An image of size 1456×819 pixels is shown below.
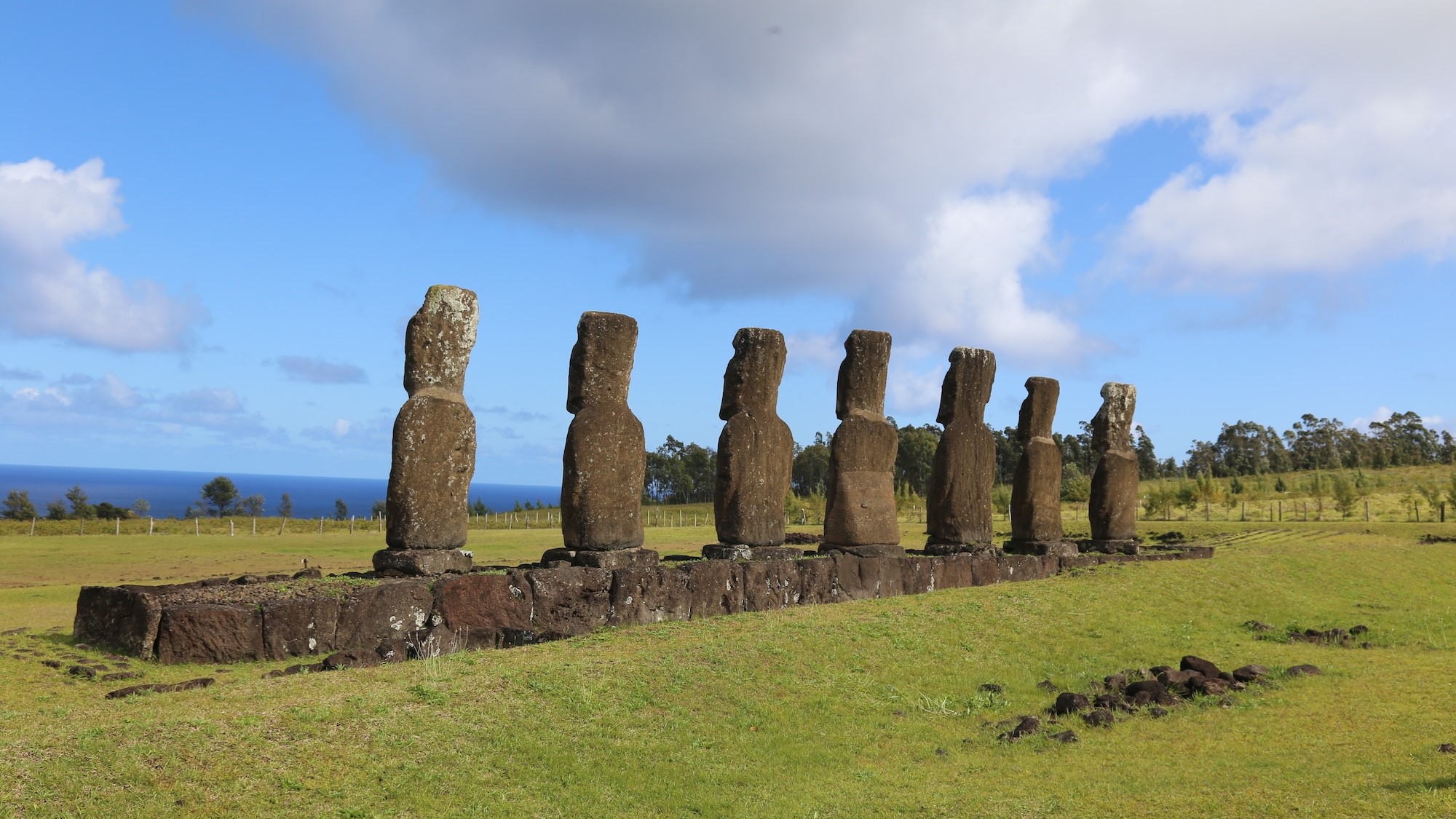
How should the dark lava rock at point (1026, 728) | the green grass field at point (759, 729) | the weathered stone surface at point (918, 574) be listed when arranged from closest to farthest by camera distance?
the green grass field at point (759, 729), the dark lava rock at point (1026, 728), the weathered stone surface at point (918, 574)

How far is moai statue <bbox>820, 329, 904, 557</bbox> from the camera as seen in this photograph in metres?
14.8

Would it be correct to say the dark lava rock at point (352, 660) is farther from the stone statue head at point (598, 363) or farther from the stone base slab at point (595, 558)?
the stone statue head at point (598, 363)

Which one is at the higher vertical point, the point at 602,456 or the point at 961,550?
the point at 602,456

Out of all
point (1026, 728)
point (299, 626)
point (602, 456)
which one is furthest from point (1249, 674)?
point (299, 626)

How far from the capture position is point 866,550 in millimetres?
14727

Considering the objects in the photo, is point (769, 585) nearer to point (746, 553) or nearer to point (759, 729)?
point (746, 553)

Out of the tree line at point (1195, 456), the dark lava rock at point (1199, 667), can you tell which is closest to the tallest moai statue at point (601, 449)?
the dark lava rock at point (1199, 667)

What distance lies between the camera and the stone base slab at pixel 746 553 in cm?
1362

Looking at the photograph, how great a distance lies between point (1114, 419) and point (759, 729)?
12.8m

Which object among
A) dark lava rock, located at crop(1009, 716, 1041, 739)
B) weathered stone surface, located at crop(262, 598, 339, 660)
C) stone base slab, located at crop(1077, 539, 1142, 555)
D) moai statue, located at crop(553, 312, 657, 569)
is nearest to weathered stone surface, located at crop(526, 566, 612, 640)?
moai statue, located at crop(553, 312, 657, 569)

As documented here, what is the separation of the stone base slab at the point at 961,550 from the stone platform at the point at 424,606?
2.89 meters

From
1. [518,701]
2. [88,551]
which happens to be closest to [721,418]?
[518,701]

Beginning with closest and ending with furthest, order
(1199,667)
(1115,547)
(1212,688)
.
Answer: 1. (1212,688)
2. (1199,667)
3. (1115,547)

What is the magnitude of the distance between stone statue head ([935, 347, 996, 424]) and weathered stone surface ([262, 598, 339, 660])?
963 cm
